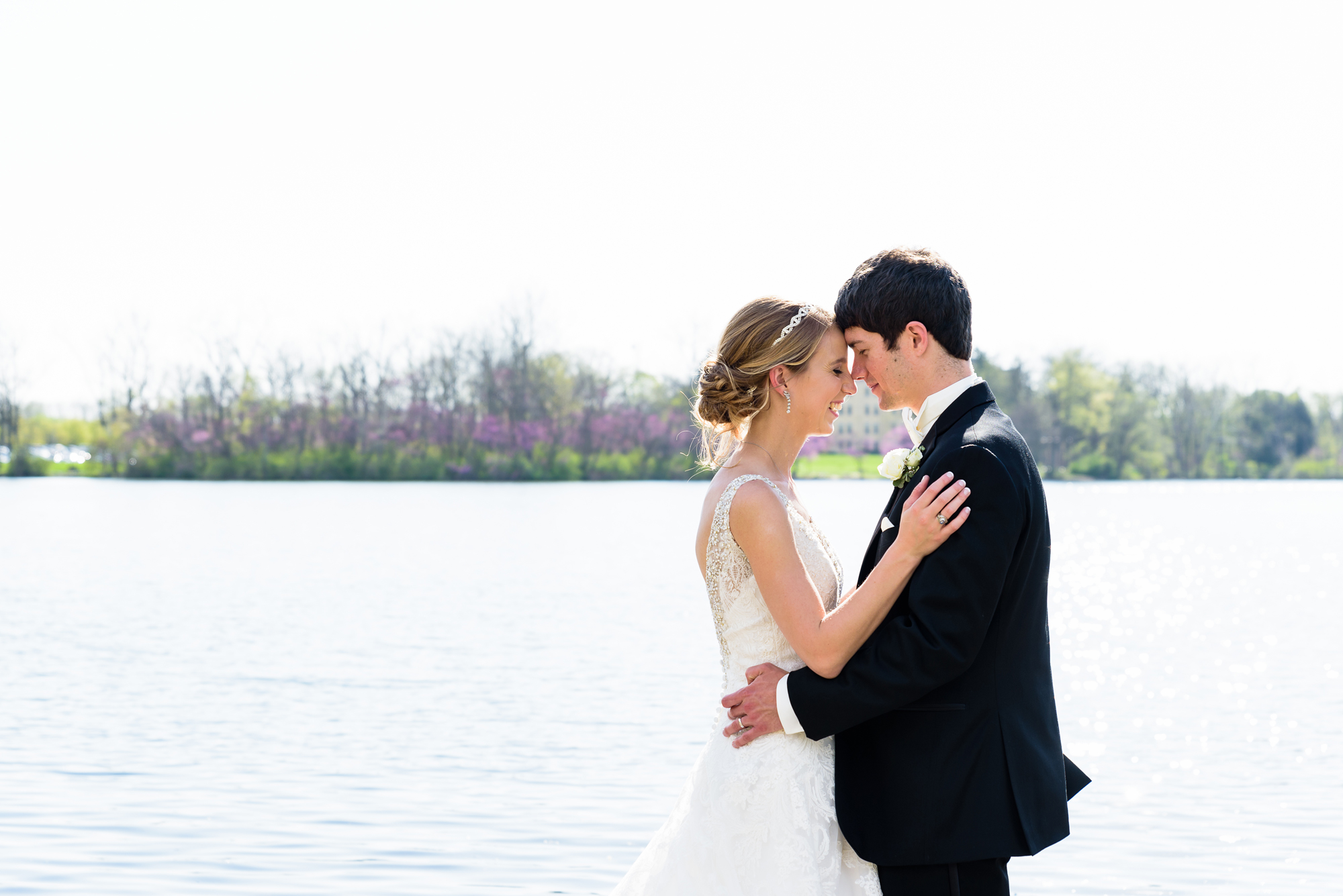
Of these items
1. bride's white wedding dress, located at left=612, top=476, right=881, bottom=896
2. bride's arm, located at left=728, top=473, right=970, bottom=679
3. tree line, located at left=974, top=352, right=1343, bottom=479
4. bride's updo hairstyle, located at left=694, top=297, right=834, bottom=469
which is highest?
tree line, located at left=974, top=352, right=1343, bottom=479

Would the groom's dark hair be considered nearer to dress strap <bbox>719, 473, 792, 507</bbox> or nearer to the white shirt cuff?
dress strap <bbox>719, 473, 792, 507</bbox>

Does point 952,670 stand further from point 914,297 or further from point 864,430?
point 864,430

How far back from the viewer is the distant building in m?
99.1

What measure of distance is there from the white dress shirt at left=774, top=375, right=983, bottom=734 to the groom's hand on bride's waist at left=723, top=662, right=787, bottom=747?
0.10 feet

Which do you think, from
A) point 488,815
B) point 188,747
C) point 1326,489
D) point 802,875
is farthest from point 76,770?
point 1326,489

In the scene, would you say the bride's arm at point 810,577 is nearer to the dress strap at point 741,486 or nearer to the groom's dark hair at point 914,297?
the dress strap at point 741,486

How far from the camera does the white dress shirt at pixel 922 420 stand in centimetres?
319

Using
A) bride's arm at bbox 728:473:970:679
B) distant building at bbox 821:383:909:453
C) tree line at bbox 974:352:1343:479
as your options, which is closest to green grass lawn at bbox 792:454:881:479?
distant building at bbox 821:383:909:453

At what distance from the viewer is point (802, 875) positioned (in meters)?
3.33

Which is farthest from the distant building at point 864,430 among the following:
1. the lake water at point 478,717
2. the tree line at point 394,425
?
the lake water at point 478,717

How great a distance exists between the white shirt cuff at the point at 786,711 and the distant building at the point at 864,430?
299 ft

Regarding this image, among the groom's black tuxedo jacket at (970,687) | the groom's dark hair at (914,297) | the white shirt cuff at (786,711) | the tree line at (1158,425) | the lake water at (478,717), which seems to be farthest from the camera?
the tree line at (1158,425)

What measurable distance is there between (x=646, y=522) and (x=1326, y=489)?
57329mm

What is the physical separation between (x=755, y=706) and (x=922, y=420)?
905mm
